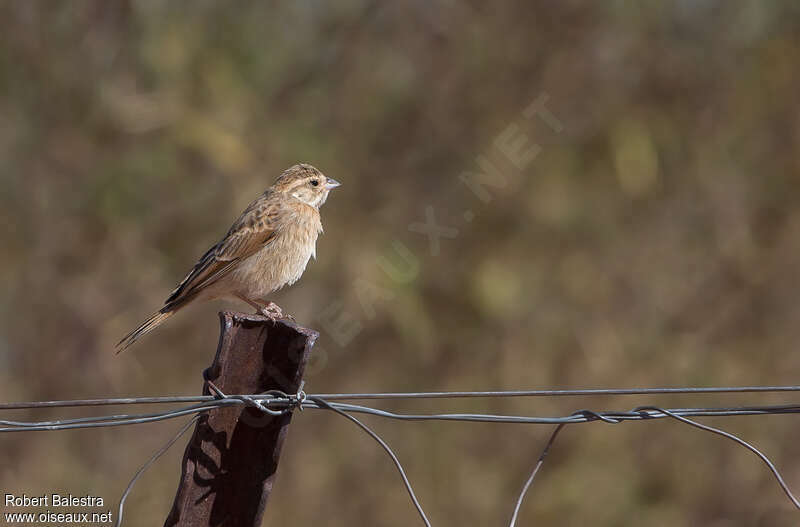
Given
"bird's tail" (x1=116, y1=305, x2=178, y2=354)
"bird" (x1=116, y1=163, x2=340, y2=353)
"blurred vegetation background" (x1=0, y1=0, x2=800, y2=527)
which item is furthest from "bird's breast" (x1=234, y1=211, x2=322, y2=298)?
"blurred vegetation background" (x1=0, y1=0, x2=800, y2=527)

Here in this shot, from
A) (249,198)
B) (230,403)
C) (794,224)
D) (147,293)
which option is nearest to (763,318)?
(794,224)

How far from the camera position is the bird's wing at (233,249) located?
528 cm

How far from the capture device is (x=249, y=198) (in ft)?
27.8

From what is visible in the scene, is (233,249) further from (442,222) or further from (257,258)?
(442,222)

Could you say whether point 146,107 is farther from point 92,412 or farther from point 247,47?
point 92,412

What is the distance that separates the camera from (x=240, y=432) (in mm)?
3266

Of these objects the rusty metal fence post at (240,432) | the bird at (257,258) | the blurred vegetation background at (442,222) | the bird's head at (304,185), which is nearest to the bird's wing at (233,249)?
the bird at (257,258)

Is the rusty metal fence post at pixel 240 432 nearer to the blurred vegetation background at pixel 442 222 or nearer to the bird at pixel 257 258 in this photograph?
the bird at pixel 257 258

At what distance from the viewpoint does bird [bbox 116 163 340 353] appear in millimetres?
5324

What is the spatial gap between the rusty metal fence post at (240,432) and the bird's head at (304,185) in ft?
8.56

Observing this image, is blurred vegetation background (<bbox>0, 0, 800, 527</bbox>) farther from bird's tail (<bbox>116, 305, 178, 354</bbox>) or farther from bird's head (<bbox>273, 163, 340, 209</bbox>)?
bird's tail (<bbox>116, 305, 178, 354</bbox>)

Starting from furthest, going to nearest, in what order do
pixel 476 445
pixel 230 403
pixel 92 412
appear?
pixel 476 445 < pixel 92 412 < pixel 230 403

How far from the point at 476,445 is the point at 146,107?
3868 millimetres

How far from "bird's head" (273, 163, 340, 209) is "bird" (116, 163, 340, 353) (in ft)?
0.35
